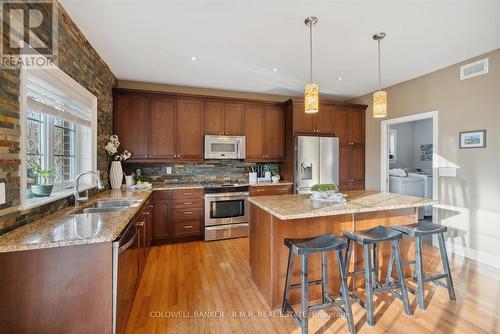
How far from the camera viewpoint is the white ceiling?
2090 millimetres

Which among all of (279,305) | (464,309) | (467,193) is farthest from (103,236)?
(467,193)

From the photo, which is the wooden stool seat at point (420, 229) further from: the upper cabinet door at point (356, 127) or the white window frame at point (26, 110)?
the white window frame at point (26, 110)

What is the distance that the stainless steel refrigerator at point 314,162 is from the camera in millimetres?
4289

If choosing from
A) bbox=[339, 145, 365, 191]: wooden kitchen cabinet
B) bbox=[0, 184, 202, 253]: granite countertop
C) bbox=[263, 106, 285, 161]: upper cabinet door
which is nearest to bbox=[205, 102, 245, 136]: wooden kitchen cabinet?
bbox=[263, 106, 285, 161]: upper cabinet door

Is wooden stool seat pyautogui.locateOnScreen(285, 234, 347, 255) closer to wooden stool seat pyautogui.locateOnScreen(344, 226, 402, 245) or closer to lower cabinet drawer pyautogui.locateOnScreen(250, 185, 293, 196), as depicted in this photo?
wooden stool seat pyautogui.locateOnScreen(344, 226, 402, 245)

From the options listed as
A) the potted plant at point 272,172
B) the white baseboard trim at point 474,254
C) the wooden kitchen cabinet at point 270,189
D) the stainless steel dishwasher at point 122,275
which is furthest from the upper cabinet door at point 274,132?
the stainless steel dishwasher at point 122,275

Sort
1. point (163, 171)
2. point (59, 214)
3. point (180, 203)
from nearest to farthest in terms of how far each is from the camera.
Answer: point (59, 214) < point (180, 203) < point (163, 171)

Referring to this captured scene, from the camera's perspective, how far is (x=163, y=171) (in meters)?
4.26

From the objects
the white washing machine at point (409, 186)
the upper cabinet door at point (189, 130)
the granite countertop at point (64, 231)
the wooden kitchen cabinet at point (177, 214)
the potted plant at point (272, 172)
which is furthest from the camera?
the white washing machine at point (409, 186)

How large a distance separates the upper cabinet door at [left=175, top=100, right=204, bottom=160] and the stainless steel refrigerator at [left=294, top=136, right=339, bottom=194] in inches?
70.2

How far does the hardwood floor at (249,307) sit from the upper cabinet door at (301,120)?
2664 millimetres

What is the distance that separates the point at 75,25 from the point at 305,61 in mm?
2643

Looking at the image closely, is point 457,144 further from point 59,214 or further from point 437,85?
point 59,214

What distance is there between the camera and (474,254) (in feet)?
10.0
